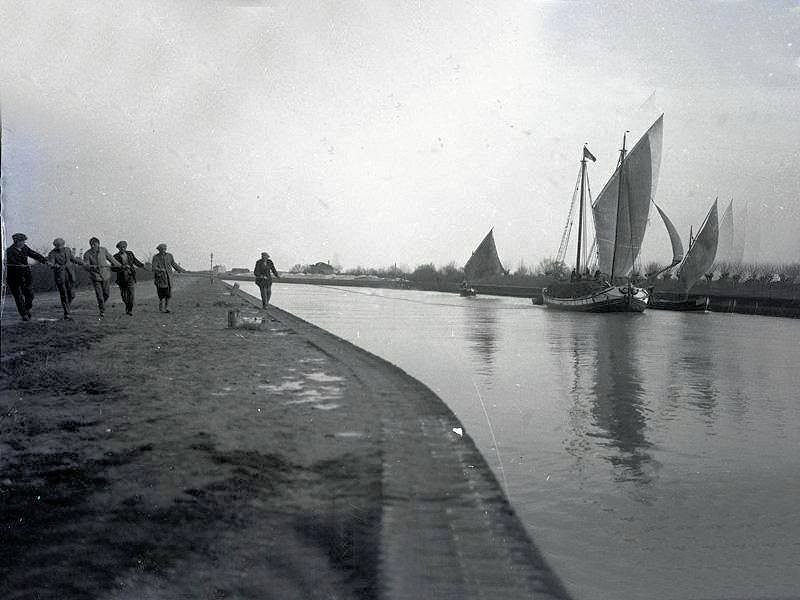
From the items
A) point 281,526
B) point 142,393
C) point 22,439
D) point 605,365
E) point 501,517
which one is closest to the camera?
point 281,526

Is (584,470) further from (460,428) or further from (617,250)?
(617,250)

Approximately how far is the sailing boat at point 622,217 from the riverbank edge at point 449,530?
43.7 metres

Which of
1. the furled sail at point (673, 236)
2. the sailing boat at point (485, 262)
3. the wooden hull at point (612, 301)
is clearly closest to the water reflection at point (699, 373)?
the wooden hull at point (612, 301)

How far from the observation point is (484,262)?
311ft

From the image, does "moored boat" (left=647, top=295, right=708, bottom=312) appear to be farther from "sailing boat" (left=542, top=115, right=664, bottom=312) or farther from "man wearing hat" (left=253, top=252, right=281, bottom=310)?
"man wearing hat" (left=253, top=252, right=281, bottom=310)

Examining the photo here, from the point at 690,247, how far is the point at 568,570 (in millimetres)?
64006

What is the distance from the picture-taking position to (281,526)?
3.73 metres

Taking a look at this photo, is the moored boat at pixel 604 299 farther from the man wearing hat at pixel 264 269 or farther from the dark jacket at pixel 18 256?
the dark jacket at pixel 18 256

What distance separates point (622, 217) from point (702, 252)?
1127cm

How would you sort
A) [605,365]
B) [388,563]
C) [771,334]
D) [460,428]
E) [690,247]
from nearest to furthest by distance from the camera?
[388,563]
[460,428]
[605,365]
[771,334]
[690,247]

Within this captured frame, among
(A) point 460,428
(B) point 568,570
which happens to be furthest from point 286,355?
(B) point 568,570

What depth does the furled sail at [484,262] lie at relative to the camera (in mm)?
94688

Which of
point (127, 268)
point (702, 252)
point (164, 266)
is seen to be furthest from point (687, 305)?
point (127, 268)

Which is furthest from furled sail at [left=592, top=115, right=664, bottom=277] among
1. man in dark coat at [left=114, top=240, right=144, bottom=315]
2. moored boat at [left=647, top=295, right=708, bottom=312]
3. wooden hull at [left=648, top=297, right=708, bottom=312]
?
man in dark coat at [left=114, top=240, right=144, bottom=315]
